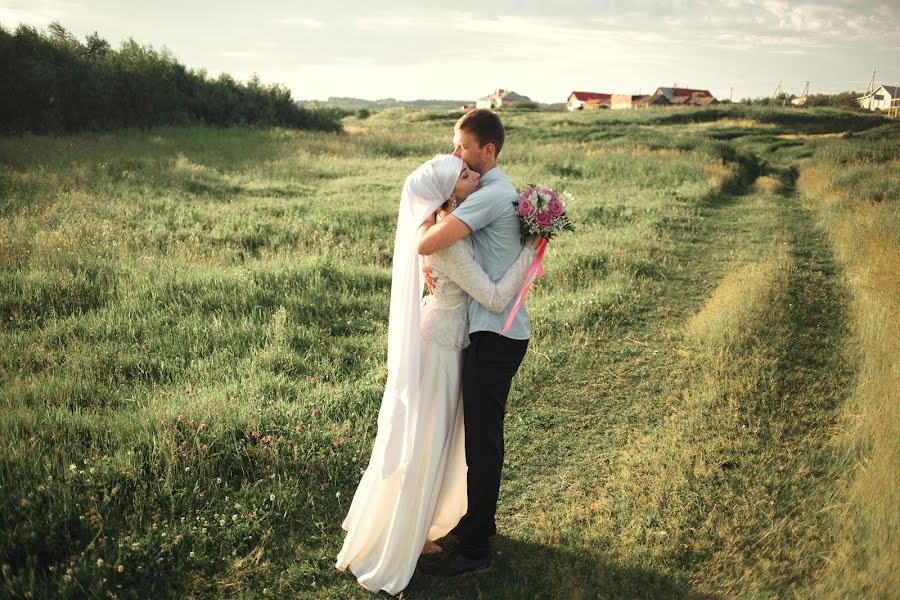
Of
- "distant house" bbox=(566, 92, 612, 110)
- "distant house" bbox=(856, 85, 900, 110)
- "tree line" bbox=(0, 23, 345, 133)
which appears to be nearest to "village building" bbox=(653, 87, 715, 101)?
"distant house" bbox=(566, 92, 612, 110)

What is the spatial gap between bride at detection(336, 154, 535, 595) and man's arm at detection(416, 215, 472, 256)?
0.11 metres

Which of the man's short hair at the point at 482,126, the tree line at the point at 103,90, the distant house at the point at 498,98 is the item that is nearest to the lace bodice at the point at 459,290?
the man's short hair at the point at 482,126

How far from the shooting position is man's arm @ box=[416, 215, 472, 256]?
3.53 m

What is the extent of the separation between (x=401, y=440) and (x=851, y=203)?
16645mm

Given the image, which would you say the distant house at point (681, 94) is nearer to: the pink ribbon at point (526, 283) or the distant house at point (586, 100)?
the distant house at point (586, 100)

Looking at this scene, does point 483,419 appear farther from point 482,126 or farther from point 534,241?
point 482,126

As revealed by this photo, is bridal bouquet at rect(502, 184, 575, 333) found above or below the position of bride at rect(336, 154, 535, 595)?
above

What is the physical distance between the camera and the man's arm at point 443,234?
11.6 feet

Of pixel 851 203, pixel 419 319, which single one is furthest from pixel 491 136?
pixel 851 203

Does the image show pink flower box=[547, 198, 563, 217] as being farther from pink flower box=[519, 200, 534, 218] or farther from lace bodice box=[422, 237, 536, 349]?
lace bodice box=[422, 237, 536, 349]

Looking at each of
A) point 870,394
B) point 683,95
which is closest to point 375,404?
point 870,394

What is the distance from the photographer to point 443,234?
3.53 m

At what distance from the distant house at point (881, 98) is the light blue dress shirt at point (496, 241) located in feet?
177

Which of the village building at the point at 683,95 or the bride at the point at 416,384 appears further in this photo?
the village building at the point at 683,95
